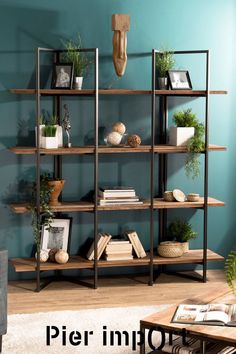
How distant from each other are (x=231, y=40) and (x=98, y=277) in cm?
229

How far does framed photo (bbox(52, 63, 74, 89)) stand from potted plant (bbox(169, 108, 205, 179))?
911mm

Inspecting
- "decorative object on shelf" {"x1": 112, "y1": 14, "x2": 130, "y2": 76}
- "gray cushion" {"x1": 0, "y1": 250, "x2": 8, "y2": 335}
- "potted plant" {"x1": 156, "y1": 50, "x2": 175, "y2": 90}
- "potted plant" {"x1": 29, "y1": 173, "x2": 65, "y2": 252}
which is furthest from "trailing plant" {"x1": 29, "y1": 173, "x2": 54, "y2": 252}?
"gray cushion" {"x1": 0, "y1": 250, "x2": 8, "y2": 335}

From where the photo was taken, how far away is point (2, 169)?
5.81 metres

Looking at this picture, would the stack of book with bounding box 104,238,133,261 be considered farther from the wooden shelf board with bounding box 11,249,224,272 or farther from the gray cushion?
the gray cushion

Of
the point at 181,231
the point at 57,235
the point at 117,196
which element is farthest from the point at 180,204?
the point at 57,235

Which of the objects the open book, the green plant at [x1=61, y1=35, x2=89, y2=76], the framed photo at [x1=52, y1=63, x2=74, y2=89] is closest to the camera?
the open book

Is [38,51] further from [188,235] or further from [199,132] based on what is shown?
[188,235]

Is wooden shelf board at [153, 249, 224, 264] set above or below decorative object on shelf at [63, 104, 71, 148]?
below

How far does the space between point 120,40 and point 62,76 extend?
0.54 m

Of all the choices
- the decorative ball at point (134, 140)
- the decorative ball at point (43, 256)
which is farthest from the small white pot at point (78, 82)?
the decorative ball at point (43, 256)

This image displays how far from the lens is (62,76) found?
5637 mm

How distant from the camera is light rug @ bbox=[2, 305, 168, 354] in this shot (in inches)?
170

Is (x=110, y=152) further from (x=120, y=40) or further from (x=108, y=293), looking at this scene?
(x=108, y=293)

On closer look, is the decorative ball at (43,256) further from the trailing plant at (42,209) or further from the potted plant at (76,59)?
the potted plant at (76,59)
